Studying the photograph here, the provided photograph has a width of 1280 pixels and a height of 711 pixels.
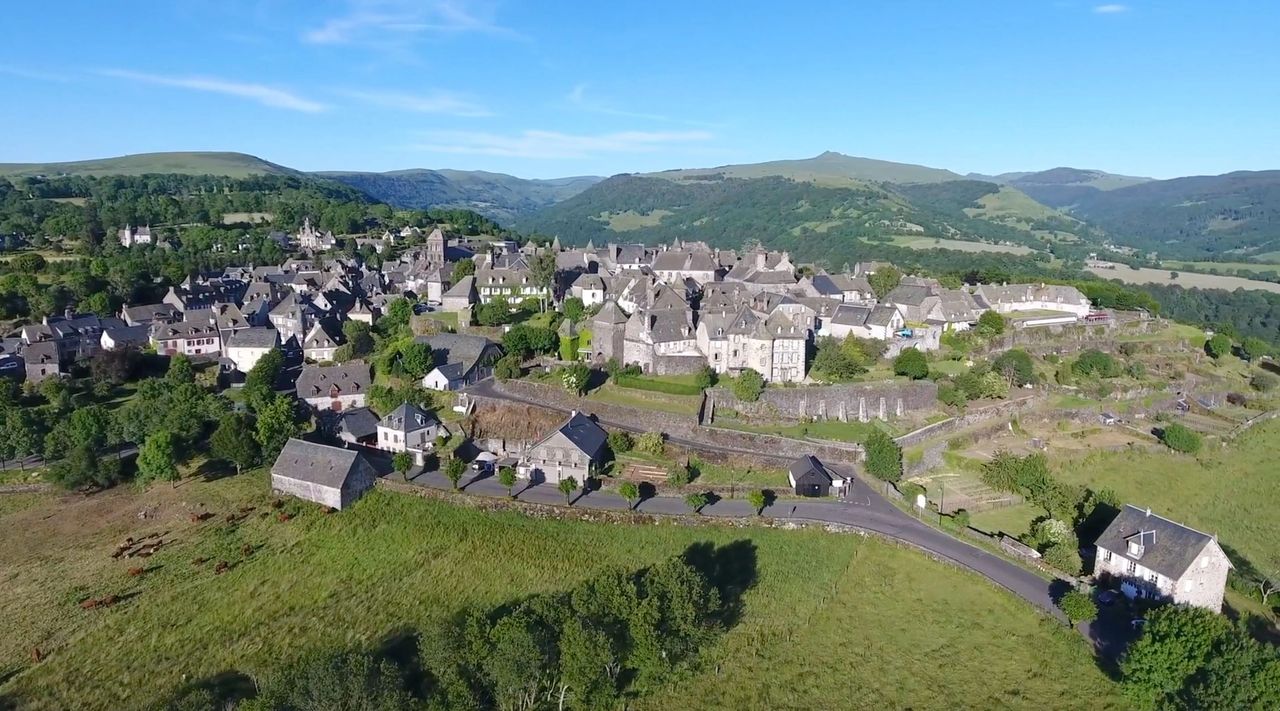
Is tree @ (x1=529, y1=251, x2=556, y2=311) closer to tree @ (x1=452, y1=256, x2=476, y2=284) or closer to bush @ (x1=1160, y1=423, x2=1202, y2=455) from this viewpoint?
tree @ (x1=452, y1=256, x2=476, y2=284)

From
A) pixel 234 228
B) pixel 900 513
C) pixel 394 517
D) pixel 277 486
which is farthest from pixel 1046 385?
pixel 234 228

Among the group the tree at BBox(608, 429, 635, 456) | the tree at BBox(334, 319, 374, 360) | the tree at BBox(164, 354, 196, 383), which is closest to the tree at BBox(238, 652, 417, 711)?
the tree at BBox(608, 429, 635, 456)

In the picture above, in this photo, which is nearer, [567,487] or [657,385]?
[567,487]

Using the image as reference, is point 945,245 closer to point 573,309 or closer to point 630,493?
point 573,309

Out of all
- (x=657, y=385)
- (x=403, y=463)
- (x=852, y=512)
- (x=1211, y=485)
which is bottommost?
(x=1211, y=485)

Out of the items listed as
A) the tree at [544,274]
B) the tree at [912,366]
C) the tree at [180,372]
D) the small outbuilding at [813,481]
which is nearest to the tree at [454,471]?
the small outbuilding at [813,481]

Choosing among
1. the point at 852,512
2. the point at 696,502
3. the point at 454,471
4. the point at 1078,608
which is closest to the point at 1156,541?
the point at 1078,608

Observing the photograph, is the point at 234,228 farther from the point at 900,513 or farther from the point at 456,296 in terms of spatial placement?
the point at 900,513
